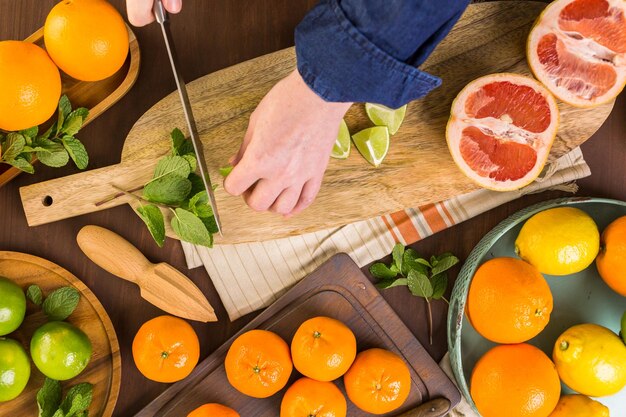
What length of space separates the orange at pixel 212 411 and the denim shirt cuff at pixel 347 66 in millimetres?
601

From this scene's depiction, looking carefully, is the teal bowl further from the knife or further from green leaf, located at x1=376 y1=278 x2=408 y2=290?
the knife

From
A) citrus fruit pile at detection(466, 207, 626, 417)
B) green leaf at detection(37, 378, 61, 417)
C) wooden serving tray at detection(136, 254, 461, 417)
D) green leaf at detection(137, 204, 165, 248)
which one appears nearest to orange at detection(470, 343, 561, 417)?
citrus fruit pile at detection(466, 207, 626, 417)

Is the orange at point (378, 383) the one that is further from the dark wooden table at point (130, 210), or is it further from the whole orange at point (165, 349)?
the whole orange at point (165, 349)

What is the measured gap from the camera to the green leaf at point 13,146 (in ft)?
3.47

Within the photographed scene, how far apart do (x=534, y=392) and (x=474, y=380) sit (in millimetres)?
104

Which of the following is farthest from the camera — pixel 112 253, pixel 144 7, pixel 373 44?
pixel 112 253

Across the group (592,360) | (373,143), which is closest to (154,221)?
(373,143)

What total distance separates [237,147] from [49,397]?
1.79 feet

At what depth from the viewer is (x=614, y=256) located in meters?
1.04

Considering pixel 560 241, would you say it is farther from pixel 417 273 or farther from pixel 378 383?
pixel 378 383

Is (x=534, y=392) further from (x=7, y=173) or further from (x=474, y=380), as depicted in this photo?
(x=7, y=173)

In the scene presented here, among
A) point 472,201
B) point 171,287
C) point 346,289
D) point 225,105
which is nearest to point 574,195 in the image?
point 472,201

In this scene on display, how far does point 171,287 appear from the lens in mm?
1138

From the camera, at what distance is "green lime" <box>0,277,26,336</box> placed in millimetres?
1010
